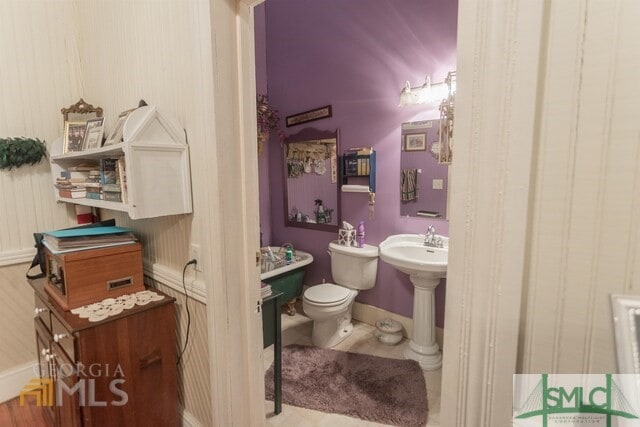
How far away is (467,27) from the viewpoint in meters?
0.67

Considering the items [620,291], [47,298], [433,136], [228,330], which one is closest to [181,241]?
[228,330]

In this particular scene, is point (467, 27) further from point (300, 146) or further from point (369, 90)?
point (300, 146)

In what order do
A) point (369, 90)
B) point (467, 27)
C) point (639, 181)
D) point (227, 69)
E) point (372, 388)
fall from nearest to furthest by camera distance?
1. point (639, 181)
2. point (467, 27)
3. point (227, 69)
4. point (372, 388)
5. point (369, 90)

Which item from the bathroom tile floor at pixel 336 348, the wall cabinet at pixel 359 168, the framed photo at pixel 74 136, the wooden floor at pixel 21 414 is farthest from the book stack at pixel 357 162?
the wooden floor at pixel 21 414

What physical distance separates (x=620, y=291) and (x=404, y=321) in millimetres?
2278

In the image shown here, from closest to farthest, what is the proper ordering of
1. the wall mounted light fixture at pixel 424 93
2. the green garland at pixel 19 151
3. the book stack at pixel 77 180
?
the book stack at pixel 77 180 < the green garland at pixel 19 151 < the wall mounted light fixture at pixel 424 93

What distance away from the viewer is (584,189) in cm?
60

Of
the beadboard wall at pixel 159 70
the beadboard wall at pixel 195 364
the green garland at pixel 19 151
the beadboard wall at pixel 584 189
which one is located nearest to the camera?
the beadboard wall at pixel 584 189

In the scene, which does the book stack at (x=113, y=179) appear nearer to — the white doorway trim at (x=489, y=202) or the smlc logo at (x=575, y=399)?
the white doorway trim at (x=489, y=202)

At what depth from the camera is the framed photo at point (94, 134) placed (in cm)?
167

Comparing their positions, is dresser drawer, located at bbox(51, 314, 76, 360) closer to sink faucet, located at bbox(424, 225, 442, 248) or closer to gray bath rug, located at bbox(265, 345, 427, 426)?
gray bath rug, located at bbox(265, 345, 427, 426)

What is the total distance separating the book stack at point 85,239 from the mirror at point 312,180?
177cm

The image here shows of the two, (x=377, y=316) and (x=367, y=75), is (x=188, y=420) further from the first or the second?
(x=367, y=75)

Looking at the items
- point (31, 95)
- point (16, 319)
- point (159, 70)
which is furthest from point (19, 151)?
point (159, 70)
